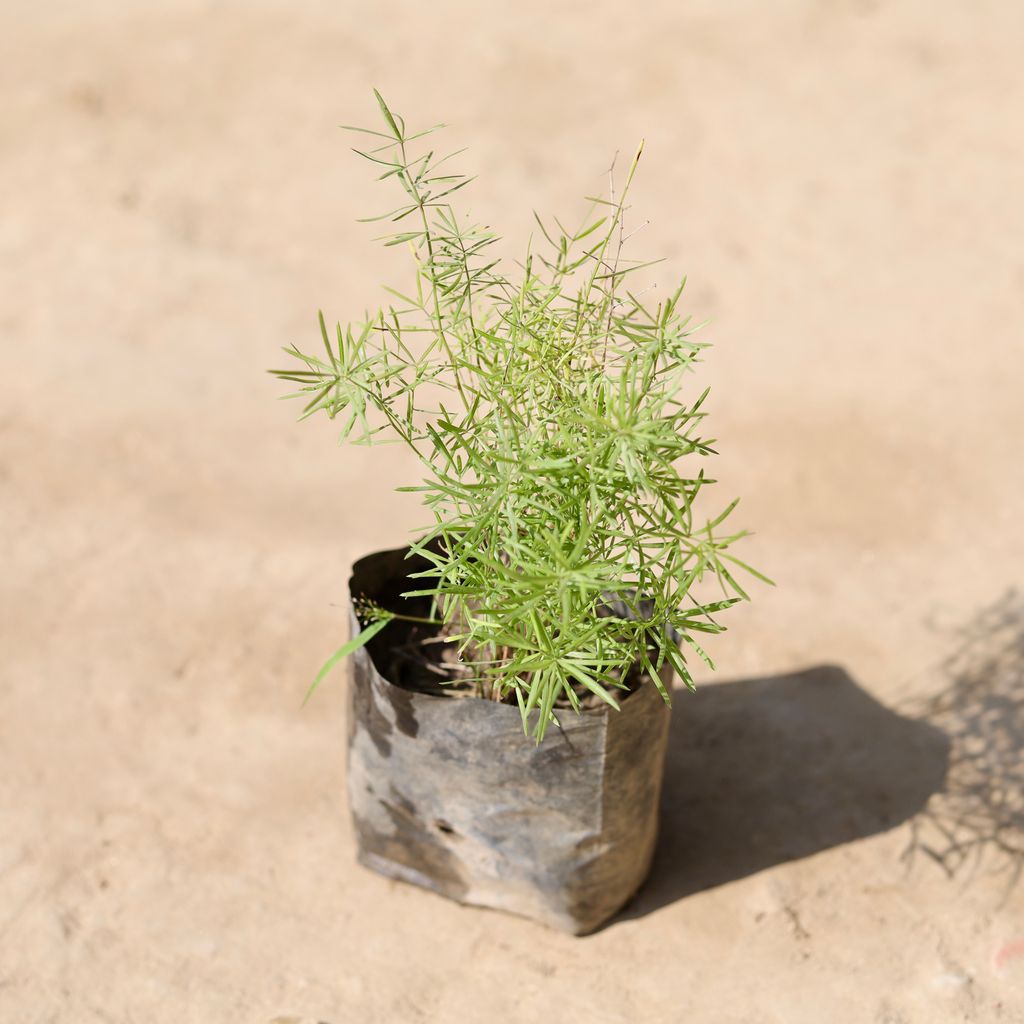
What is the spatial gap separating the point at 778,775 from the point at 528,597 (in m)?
1.05

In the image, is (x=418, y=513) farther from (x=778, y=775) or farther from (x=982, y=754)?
(x=982, y=754)

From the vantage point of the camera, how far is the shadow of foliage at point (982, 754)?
2596 millimetres

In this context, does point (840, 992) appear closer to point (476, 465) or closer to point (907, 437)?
point (476, 465)

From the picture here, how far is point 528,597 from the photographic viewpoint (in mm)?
1985

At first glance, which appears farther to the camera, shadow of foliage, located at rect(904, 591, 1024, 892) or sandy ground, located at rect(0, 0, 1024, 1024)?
shadow of foliage, located at rect(904, 591, 1024, 892)

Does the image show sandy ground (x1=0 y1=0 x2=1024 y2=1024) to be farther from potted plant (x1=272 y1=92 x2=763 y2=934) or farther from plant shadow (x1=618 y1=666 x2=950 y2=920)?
potted plant (x1=272 y1=92 x2=763 y2=934)

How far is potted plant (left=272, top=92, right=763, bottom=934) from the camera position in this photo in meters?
1.92

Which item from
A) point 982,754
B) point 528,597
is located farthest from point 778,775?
point 528,597

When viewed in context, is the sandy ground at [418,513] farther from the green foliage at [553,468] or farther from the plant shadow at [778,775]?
the green foliage at [553,468]

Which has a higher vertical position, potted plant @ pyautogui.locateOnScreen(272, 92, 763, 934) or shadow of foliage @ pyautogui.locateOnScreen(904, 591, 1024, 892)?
potted plant @ pyautogui.locateOnScreen(272, 92, 763, 934)

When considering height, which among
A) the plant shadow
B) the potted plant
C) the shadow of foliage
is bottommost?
the plant shadow

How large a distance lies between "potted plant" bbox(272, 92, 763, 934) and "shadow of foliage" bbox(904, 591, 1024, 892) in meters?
0.62

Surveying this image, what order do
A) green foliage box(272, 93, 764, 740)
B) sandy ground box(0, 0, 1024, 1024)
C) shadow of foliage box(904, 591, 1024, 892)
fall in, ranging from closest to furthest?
green foliage box(272, 93, 764, 740) < sandy ground box(0, 0, 1024, 1024) < shadow of foliage box(904, 591, 1024, 892)

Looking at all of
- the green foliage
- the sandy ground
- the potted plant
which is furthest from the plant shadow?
the green foliage
